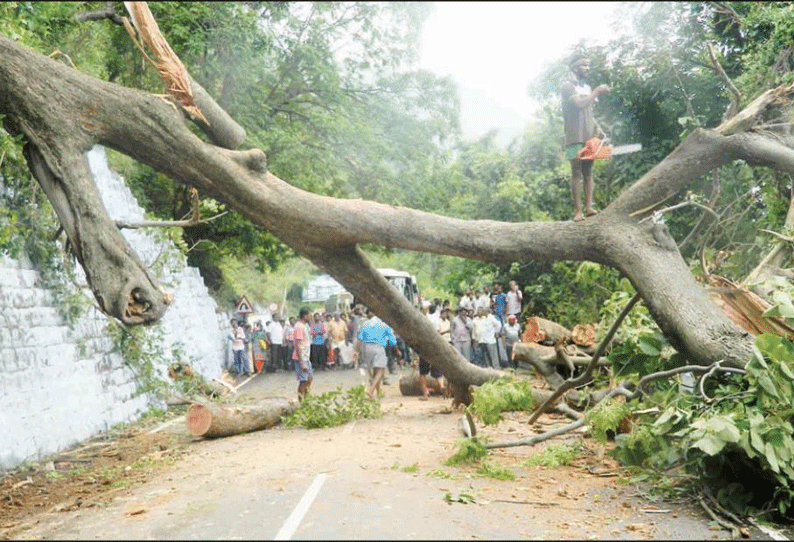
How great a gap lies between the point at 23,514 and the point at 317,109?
6.42 metres

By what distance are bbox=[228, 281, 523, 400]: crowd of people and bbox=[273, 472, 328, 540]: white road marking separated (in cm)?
517

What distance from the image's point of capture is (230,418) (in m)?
9.43

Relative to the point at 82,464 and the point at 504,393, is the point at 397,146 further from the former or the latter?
the point at 82,464

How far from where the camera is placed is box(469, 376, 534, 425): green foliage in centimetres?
705

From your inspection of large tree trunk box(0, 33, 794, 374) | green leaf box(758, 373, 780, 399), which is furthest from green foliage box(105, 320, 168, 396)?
green leaf box(758, 373, 780, 399)

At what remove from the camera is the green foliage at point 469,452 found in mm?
6656

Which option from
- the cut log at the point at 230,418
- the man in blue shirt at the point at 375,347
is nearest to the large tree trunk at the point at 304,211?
the cut log at the point at 230,418

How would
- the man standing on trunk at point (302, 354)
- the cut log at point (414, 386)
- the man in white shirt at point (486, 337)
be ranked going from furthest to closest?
the cut log at point (414, 386), the man in white shirt at point (486, 337), the man standing on trunk at point (302, 354)

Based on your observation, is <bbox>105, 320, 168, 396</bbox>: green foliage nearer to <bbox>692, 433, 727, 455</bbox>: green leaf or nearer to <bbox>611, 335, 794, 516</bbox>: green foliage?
<bbox>611, 335, 794, 516</bbox>: green foliage

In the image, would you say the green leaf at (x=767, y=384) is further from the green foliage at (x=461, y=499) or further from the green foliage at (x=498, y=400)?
the green foliage at (x=498, y=400)

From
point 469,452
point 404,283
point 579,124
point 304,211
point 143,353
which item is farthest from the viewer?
point 143,353

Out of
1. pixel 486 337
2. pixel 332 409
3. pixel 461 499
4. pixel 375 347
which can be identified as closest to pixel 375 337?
pixel 375 347

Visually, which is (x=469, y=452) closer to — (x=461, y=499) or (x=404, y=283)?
(x=461, y=499)

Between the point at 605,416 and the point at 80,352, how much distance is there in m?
6.53
